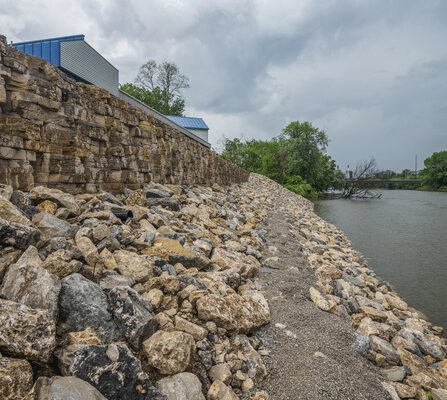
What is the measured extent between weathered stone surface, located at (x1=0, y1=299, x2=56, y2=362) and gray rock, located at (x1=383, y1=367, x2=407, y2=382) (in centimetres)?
250

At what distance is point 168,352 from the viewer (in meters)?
1.71

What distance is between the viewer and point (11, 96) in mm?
3369

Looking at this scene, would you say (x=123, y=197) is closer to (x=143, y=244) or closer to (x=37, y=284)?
(x=143, y=244)

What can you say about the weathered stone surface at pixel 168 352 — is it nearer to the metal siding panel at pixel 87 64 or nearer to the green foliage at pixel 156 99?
the metal siding panel at pixel 87 64

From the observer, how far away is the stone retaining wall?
332cm

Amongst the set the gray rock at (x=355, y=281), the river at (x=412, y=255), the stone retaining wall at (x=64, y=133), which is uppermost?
the stone retaining wall at (x=64, y=133)

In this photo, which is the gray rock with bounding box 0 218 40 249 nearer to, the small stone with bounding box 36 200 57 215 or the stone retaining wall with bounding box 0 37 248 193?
the small stone with bounding box 36 200 57 215

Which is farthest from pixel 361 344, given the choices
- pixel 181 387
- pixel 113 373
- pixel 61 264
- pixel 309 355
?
pixel 61 264

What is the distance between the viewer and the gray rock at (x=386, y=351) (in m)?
2.63

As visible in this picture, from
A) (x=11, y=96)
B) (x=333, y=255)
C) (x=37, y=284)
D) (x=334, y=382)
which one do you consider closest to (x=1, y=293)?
(x=37, y=284)

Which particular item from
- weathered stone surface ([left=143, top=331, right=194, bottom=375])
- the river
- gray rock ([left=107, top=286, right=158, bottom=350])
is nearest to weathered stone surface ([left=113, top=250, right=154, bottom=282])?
gray rock ([left=107, top=286, right=158, bottom=350])

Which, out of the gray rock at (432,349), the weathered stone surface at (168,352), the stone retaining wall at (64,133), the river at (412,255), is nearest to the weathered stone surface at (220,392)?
the weathered stone surface at (168,352)

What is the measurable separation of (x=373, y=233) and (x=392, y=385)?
11.1 m

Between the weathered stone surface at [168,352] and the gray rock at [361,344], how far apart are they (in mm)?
1596
